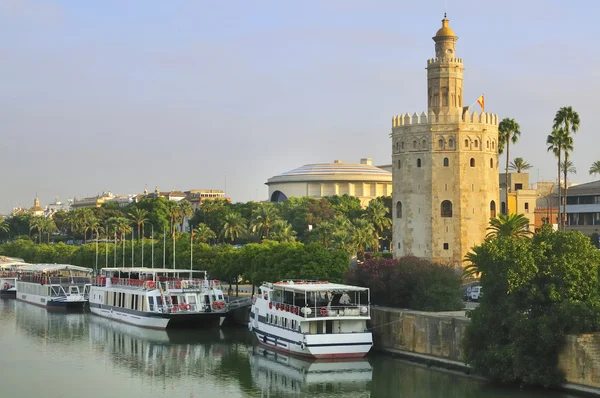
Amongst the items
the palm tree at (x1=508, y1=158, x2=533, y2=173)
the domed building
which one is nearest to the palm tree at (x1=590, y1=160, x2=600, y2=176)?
the palm tree at (x1=508, y1=158, x2=533, y2=173)

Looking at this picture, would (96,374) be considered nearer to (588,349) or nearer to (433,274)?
(433,274)

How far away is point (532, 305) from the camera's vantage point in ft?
107

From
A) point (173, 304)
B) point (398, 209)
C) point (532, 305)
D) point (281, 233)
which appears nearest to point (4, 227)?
point (281, 233)

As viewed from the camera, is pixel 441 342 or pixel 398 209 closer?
pixel 441 342

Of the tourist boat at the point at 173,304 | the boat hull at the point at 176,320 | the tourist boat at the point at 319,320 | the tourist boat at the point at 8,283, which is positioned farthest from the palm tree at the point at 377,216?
the tourist boat at the point at 319,320

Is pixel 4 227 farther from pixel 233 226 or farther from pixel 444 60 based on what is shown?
pixel 444 60

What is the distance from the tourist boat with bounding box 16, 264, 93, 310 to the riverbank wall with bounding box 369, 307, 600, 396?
3373 centimetres

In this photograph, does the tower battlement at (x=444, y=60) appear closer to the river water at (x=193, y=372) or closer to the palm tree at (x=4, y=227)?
the river water at (x=193, y=372)

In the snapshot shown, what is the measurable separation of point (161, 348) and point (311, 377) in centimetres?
1207

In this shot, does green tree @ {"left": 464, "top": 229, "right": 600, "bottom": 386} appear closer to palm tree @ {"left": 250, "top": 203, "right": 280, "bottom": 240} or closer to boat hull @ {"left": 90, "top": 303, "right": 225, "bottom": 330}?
boat hull @ {"left": 90, "top": 303, "right": 225, "bottom": 330}

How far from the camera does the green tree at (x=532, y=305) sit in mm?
31344

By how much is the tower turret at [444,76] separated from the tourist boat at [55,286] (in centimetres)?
2957

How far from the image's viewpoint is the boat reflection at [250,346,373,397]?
118 feet

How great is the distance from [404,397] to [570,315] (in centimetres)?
709
